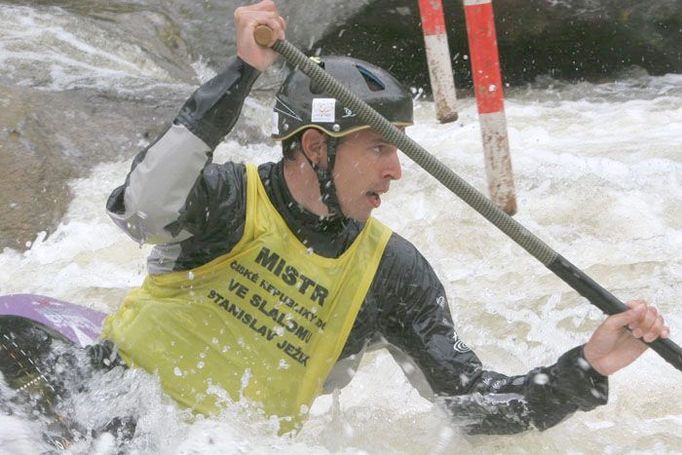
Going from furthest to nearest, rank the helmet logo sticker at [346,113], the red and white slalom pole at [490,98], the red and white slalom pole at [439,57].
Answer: the red and white slalom pole at [439,57] → the red and white slalom pole at [490,98] → the helmet logo sticker at [346,113]

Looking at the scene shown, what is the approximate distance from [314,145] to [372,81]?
22cm

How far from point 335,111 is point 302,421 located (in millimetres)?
838

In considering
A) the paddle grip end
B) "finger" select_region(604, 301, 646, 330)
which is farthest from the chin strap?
"finger" select_region(604, 301, 646, 330)

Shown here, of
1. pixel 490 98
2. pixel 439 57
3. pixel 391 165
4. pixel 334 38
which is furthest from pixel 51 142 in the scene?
pixel 391 165

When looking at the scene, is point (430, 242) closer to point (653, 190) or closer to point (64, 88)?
point (653, 190)

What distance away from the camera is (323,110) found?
2537 mm

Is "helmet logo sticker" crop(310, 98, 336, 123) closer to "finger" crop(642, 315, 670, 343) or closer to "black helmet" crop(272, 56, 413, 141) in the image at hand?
"black helmet" crop(272, 56, 413, 141)

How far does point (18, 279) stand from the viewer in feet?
16.0

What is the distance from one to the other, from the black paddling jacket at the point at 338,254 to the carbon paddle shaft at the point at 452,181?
4.5 inches

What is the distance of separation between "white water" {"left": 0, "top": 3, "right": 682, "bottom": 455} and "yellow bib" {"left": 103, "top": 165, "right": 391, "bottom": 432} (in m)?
0.07

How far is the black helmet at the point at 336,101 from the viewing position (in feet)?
8.28

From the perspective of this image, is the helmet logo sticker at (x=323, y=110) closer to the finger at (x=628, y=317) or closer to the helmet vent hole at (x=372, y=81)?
the helmet vent hole at (x=372, y=81)

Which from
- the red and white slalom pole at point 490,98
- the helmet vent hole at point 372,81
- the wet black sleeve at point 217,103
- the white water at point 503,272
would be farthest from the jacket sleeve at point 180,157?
the red and white slalom pole at point 490,98

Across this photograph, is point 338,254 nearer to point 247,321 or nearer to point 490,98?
point 247,321
